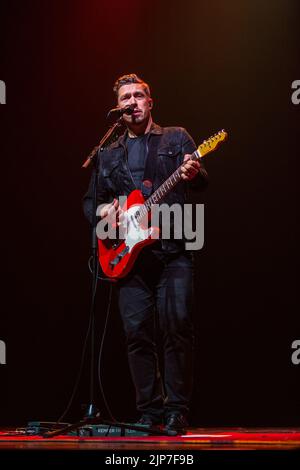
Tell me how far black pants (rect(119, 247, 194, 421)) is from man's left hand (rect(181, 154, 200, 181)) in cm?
41

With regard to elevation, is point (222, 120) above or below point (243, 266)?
above

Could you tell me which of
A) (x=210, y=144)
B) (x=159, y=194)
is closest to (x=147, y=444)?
(x=159, y=194)

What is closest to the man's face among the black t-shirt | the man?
the man

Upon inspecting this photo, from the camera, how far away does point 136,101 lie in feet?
12.0

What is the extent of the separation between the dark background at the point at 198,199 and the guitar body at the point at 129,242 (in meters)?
0.91

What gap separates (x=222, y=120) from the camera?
4418mm

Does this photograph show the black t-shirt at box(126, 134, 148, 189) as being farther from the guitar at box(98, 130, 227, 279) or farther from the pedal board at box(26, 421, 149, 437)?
the pedal board at box(26, 421, 149, 437)

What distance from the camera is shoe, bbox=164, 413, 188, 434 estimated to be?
319cm

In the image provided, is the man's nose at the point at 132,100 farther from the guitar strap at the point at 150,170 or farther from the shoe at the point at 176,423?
the shoe at the point at 176,423

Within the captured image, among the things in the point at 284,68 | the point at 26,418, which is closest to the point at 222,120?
the point at 284,68

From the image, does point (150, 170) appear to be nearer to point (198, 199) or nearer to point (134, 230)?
point (134, 230)
